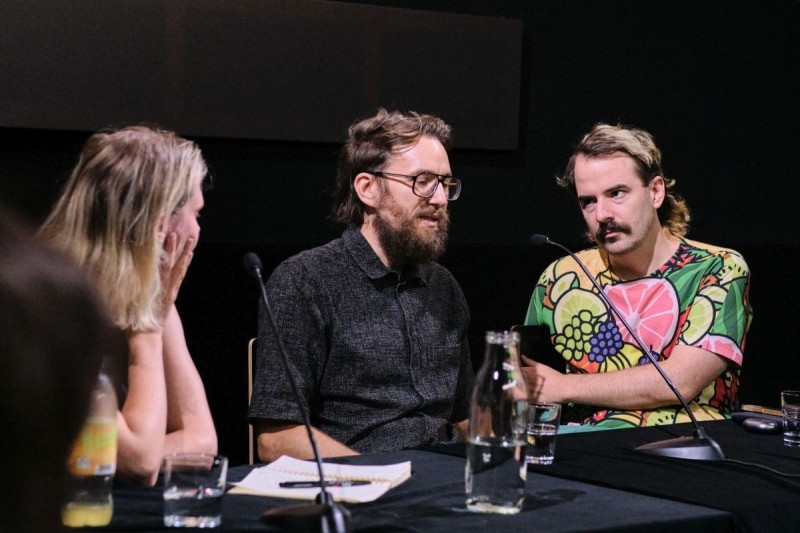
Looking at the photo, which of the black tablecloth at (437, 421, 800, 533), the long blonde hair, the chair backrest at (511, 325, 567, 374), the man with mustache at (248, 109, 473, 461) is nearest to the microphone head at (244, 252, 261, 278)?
the long blonde hair

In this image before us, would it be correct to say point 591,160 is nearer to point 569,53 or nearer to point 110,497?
point 569,53

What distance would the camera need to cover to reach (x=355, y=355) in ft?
8.34

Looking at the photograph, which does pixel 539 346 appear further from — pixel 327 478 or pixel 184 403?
pixel 327 478

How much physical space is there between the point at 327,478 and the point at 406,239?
1.02m

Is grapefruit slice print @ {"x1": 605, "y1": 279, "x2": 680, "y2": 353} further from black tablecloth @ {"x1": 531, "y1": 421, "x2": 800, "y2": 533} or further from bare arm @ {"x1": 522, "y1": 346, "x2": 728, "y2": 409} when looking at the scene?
black tablecloth @ {"x1": 531, "y1": 421, "x2": 800, "y2": 533}

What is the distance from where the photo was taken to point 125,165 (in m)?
1.91

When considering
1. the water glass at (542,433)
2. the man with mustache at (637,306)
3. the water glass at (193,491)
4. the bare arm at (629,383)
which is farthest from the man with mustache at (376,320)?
the water glass at (193,491)

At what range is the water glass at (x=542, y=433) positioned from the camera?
1967 mm

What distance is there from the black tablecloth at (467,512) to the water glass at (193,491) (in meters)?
0.02

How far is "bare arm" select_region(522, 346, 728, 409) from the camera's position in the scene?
2791 mm

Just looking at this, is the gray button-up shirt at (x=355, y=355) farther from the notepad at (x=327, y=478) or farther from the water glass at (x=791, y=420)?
the water glass at (x=791, y=420)

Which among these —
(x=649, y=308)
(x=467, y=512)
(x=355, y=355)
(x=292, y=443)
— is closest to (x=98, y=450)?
(x=467, y=512)

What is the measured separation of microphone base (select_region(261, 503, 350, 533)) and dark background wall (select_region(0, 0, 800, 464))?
161 centimetres

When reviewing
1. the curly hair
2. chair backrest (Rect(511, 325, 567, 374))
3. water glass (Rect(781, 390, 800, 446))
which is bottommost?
water glass (Rect(781, 390, 800, 446))
